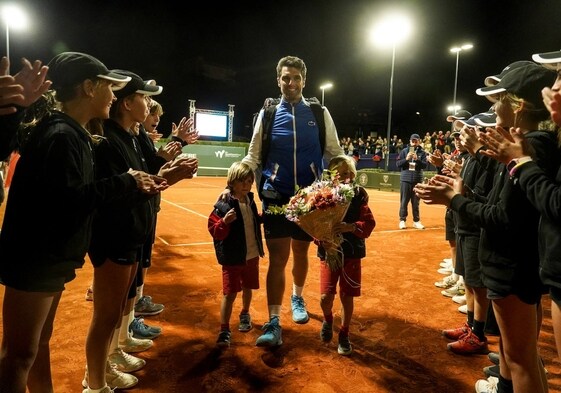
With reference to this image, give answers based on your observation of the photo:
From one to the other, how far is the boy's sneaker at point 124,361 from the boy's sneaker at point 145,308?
3.89 ft

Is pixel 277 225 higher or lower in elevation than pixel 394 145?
lower

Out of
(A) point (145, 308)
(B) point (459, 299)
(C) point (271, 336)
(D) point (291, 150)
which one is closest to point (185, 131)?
(D) point (291, 150)

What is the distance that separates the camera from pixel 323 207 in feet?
10.5

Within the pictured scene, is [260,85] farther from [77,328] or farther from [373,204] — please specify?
[77,328]

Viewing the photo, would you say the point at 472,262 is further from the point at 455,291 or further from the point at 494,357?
the point at 455,291

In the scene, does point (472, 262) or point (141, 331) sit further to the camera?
point (141, 331)

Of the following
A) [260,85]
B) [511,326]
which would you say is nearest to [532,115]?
[511,326]

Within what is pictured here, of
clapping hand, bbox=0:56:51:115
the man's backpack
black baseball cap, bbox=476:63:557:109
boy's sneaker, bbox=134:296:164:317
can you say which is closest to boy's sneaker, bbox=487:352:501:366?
black baseball cap, bbox=476:63:557:109

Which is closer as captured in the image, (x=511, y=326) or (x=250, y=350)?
(x=511, y=326)

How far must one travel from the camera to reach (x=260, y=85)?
1874 inches

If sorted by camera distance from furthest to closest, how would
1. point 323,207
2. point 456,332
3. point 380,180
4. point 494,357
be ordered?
point 380,180 < point 456,332 < point 494,357 < point 323,207

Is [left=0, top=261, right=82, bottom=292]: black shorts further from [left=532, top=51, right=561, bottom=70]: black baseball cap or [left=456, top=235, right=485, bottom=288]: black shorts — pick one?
[left=456, top=235, right=485, bottom=288]: black shorts

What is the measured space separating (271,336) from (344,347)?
702 millimetres

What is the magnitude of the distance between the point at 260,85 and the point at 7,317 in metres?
47.7
